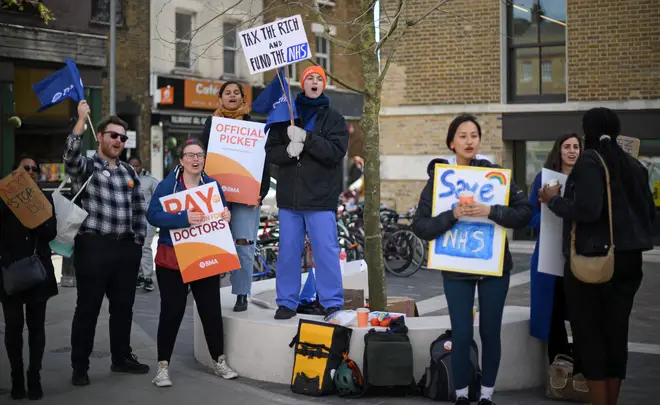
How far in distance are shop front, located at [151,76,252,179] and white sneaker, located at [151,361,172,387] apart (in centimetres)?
2138

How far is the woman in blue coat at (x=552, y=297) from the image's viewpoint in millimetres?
7113

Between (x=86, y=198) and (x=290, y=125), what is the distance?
68.0 inches

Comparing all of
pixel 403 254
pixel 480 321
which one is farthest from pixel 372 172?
pixel 403 254

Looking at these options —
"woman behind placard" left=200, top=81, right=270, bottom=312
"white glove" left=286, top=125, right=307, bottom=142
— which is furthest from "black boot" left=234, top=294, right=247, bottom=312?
"white glove" left=286, top=125, right=307, bottom=142

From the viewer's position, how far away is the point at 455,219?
20.7 feet

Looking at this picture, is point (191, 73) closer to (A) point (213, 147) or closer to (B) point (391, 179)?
(B) point (391, 179)

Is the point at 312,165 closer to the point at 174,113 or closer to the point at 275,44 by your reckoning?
the point at 275,44

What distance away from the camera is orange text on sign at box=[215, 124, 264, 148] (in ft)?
27.0

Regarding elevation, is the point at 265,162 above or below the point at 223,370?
above

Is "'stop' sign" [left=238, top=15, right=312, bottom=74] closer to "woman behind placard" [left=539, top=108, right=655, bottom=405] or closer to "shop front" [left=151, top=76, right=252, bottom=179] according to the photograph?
"woman behind placard" [left=539, top=108, right=655, bottom=405]

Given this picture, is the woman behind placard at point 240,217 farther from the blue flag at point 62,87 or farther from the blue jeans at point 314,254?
the blue flag at point 62,87

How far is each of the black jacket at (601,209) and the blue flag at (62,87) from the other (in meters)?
4.73

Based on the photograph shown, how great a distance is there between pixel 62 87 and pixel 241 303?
2772 mm

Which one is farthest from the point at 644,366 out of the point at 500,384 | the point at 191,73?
the point at 191,73
